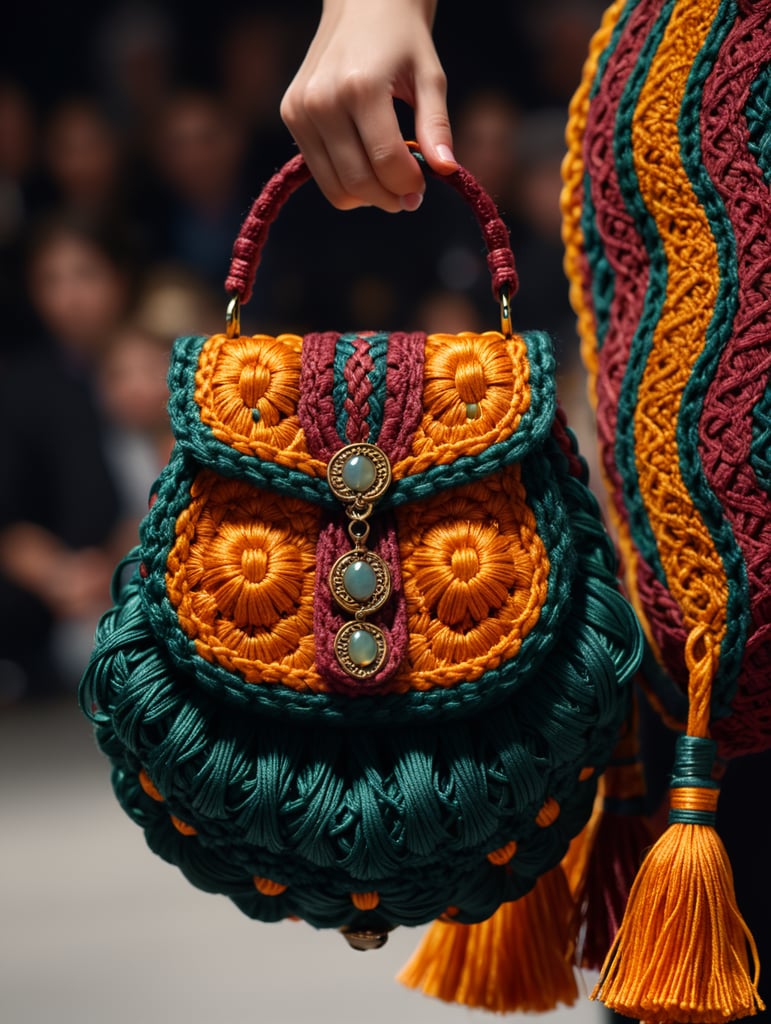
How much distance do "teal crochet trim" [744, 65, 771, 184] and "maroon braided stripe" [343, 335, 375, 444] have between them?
0.23m

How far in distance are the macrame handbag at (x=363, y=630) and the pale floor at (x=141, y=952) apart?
2.29ft

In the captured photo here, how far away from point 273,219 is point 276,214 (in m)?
0.01

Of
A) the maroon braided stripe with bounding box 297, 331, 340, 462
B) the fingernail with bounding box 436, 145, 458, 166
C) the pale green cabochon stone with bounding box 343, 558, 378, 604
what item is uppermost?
the fingernail with bounding box 436, 145, 458, 166

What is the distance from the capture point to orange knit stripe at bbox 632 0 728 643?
63 cm

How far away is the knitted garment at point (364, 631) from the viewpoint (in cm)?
62

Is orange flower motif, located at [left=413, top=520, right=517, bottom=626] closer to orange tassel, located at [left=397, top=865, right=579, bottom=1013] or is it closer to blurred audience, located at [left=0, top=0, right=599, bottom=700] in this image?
orange tassel, located at [left=397, top=865, right=579, bottom=1013]

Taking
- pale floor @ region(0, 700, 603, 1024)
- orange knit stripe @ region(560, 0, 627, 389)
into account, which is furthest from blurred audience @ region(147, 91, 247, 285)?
orange knit stripe @ region(560, 0, 627, 389)

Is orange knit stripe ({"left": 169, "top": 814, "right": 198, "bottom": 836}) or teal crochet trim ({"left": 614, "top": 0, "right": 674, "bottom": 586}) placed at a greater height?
teal crochet trim ({"left": 614, "top": 0, "right": 674, "bottom": 586})

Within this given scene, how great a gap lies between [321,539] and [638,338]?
0.21 m

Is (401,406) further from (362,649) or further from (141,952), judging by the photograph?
(141,952)

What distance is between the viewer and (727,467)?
62 centimetres

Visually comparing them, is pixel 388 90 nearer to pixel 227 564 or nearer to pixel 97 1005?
pixel 227 564

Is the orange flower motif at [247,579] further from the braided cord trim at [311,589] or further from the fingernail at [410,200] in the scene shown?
the fingernail at [410,200]

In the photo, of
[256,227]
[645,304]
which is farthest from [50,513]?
[645,304]
